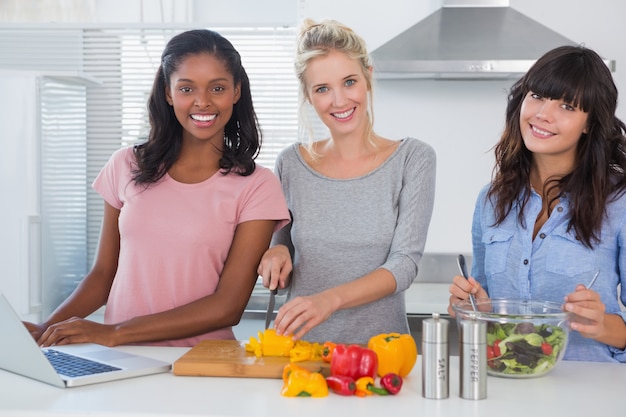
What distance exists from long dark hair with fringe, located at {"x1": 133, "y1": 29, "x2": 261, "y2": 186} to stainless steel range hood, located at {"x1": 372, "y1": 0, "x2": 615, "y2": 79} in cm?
113

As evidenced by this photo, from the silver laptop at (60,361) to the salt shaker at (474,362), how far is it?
57cm

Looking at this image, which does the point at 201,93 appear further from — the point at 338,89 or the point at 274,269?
the point at 274,269

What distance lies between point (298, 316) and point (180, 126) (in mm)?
700

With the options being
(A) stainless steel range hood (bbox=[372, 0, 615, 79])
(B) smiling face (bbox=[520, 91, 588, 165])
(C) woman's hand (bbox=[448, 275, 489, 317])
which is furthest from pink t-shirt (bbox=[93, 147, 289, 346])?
(A) stainless steel range hood (bbox=[372, 0, 615, 79])

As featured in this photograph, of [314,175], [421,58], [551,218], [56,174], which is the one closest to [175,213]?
[314,175]

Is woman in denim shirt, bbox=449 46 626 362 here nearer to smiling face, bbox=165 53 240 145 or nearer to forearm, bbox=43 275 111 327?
smiling face, bbox=165 53 240 145

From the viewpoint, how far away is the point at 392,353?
4.69 ft

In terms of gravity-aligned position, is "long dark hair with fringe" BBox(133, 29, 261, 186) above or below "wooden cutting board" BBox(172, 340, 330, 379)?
above

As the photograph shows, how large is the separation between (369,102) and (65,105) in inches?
72.1

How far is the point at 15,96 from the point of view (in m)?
3.17

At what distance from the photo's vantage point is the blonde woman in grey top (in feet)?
6.21

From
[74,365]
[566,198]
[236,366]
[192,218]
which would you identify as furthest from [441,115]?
[74,365]

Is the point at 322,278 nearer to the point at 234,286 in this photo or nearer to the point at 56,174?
the point at 234,286

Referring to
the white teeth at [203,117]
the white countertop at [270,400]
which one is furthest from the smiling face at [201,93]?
the white countertop at [270,400]
